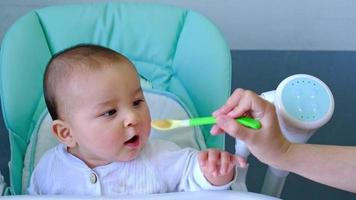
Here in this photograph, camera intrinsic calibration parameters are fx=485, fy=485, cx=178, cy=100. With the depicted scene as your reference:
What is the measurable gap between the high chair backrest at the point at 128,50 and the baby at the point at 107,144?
0.15 metres

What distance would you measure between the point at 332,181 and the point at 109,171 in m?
0.33

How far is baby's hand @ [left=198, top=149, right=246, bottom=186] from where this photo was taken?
67cm

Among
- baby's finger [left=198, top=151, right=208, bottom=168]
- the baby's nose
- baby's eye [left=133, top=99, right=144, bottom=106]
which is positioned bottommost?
baby's finger [left=198, top=151, right=208, bottom=168]

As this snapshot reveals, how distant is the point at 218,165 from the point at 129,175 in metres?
0.16

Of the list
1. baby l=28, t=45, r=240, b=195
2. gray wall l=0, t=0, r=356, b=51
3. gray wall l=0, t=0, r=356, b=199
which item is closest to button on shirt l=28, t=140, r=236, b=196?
baby l=28, t=45, r=240, b=195

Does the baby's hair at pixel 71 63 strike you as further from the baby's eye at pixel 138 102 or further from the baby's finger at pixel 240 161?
the baby's finger at pixel 240 161

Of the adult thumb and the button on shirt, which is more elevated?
the adult thumb

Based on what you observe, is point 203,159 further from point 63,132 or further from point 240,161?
point 63,132

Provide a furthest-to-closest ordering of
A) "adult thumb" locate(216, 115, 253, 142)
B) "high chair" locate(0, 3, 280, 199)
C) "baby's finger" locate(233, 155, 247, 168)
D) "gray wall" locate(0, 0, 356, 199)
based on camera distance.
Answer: "gray wall" locate(0, 0, 356, 199)
"high chair" locate(0, 3, 280, 199)
"baby's finger" locate(233, 155, 247, 168)
"adult thumb" locate(216, 115, 253, 142)

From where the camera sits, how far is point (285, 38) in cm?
175

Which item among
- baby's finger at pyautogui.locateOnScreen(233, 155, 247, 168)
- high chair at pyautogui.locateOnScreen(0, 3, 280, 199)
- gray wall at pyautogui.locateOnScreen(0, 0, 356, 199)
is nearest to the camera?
baby's finger at pyautogui.locateOnScreen(233, 155, 247, 168)

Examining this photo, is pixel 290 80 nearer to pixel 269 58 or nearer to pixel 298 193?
pixel 298 193

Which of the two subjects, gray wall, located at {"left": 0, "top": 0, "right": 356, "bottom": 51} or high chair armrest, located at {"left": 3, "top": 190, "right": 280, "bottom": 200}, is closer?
high chair armrest, located at {"left": 3, "top": 190, "right": 280, "bottom": 200}

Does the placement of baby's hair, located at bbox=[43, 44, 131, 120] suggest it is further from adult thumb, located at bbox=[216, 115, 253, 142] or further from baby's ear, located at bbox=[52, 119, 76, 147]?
adult thumb, located at bbox=[216, 115, 253, 142]
